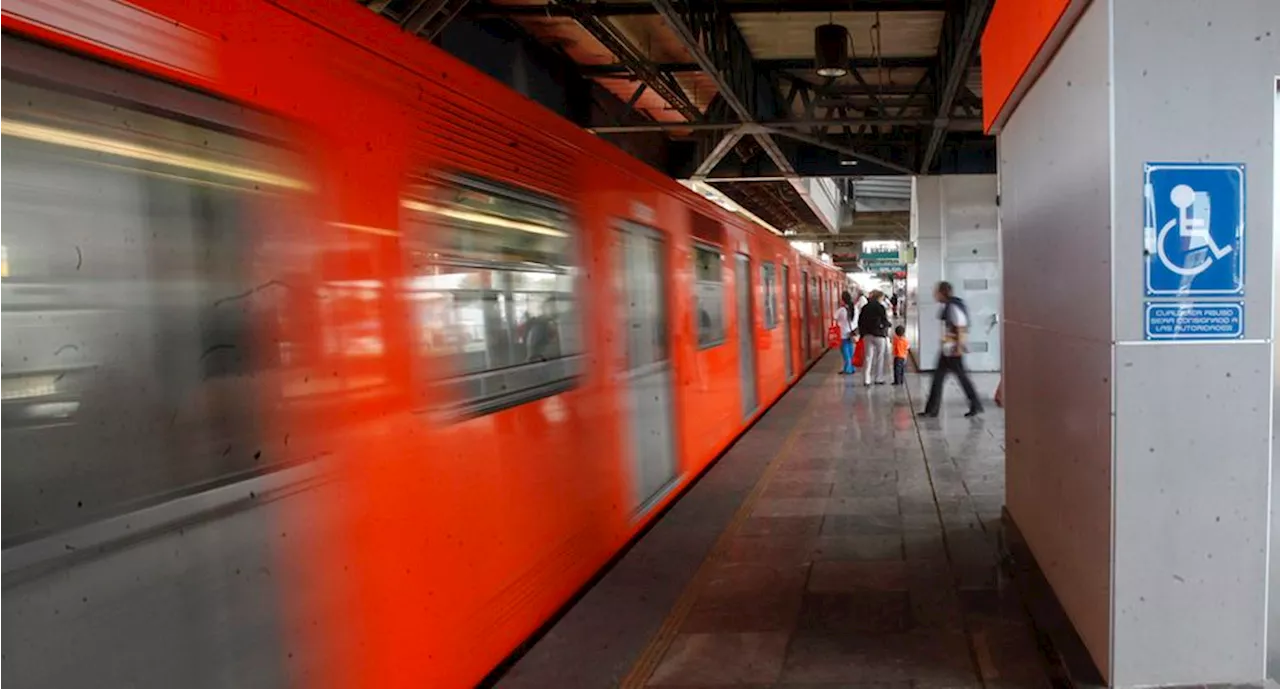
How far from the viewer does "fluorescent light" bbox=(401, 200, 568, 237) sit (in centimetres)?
286

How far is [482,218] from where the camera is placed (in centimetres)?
329

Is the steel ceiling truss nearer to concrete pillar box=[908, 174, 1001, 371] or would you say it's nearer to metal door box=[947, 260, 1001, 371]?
concrete pillar box=[908, 174, 1001, 371]

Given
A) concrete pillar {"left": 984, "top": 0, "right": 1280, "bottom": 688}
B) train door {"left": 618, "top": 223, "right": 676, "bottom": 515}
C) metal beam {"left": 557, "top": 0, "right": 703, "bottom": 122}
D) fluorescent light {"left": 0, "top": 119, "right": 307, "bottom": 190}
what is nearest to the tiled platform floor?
train door {"left": 618, "top": 223, "right": 676, "bottom": 515}

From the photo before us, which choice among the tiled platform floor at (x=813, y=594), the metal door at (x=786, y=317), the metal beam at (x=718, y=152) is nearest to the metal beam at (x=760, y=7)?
the metal beam at (x=718, y=152)

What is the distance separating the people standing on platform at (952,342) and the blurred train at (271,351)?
6683mm

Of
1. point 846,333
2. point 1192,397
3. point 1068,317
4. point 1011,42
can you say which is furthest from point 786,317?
point 1192,397

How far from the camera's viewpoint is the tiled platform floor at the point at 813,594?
3.46 metres

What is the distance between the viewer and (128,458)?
5.93 ft

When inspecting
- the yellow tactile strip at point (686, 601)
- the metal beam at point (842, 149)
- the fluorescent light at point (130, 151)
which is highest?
the metal beam at point (842, 149)

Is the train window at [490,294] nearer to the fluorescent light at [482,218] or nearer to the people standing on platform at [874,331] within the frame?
the fluorescent light at [482,218]

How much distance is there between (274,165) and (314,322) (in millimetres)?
434

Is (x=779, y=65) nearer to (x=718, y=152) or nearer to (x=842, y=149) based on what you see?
(x=718, y=152)

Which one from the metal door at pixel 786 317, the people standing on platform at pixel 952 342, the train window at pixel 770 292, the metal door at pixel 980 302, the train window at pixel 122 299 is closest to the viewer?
the train window at pixel 122 299

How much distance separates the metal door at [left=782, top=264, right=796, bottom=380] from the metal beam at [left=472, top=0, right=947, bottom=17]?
474 centimetres
